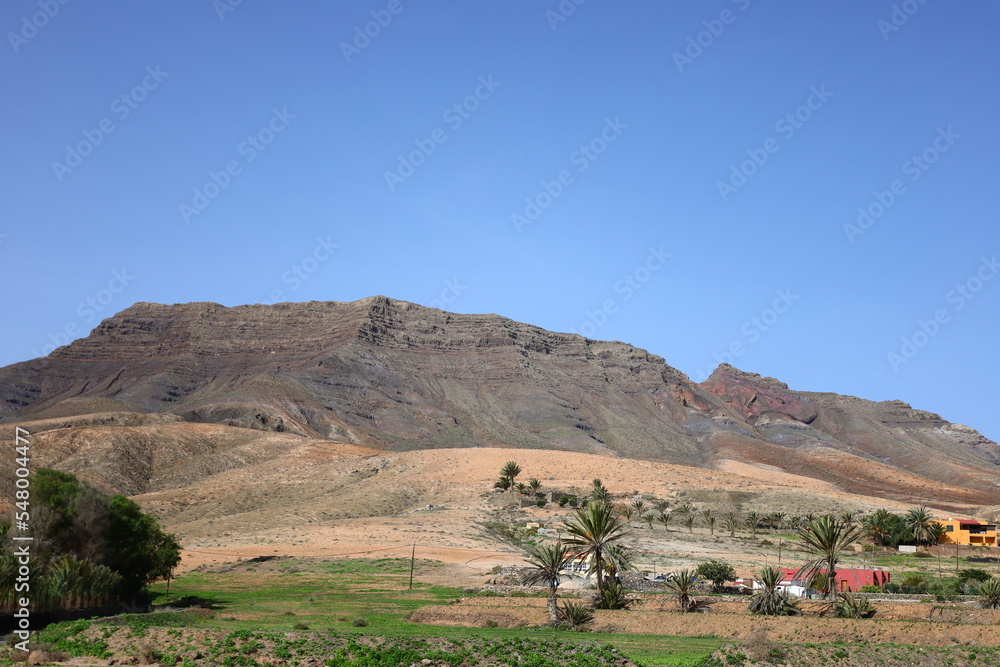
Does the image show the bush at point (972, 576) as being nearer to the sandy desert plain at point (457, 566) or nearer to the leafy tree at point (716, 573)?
the sandy desert plain at point (457, 566)

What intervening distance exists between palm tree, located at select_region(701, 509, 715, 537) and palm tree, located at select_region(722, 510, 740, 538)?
1155 millimetres

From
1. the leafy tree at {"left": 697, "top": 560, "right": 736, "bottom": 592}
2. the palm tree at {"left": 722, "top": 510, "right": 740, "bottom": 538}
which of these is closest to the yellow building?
the palm tree at {"left": 722, "top": 510, "right": 740, "bottom": 538}

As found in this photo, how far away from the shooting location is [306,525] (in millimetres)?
75375

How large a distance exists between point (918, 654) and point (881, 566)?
3121 cm

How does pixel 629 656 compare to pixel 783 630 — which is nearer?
pixel 629 656

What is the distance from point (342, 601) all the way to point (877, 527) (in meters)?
45.6

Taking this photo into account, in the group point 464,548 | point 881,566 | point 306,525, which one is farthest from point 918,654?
point 306,525

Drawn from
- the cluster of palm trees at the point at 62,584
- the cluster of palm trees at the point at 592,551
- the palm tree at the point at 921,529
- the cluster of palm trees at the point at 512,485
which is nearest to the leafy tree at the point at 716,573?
the cluster of palm trees at the point at 592,551

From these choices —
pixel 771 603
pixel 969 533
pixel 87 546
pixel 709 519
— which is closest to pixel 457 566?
pixel 87 546

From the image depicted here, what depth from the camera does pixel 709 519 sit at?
79.2 metres

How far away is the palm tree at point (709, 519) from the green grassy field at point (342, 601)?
28.9 m

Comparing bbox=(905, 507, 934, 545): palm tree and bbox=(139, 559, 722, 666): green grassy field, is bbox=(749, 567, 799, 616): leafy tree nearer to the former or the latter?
bbox=(139, 559, 722, 666): green grassy field

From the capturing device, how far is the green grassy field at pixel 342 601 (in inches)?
1243

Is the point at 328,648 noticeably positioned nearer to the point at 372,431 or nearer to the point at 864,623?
the point at 864,623
